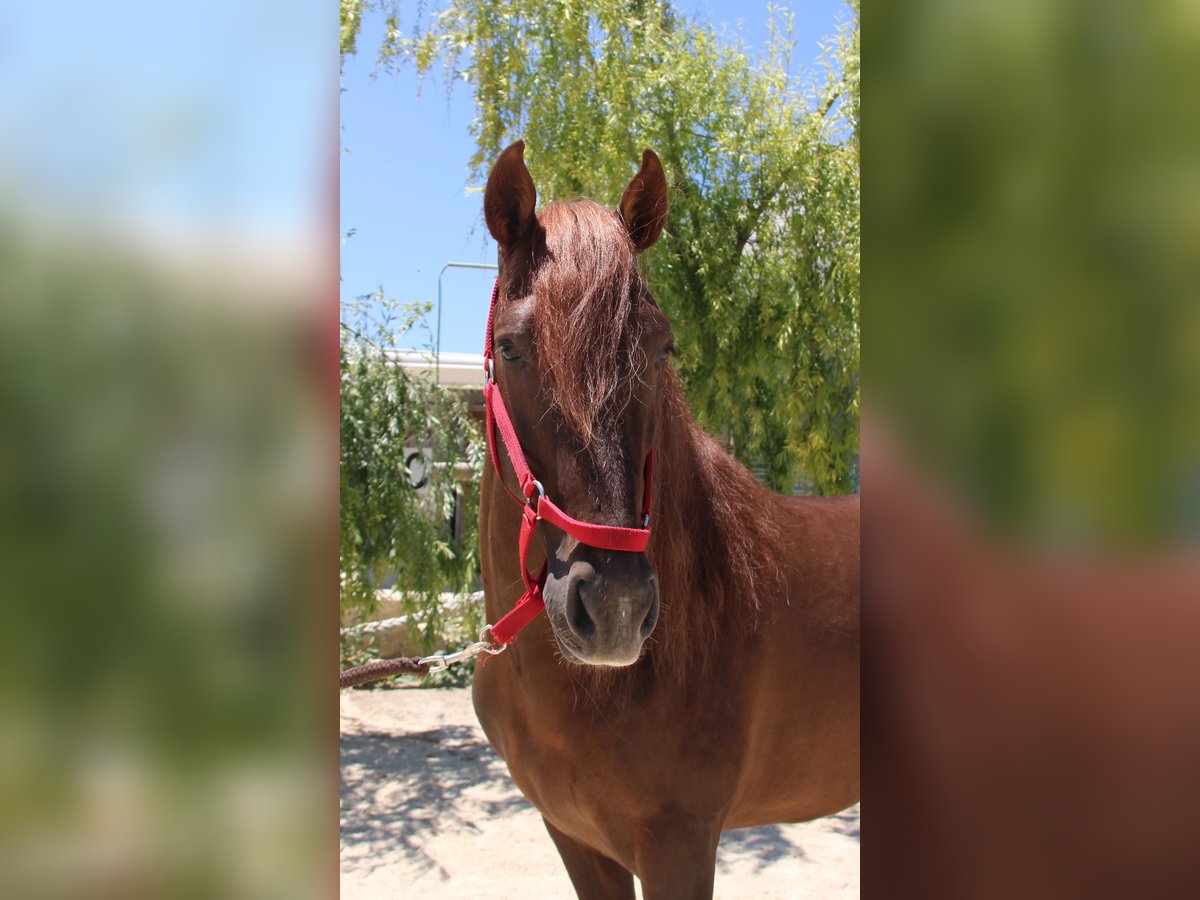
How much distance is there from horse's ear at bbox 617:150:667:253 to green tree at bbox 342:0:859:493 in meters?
2.76

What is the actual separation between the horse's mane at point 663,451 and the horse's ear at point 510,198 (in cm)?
6

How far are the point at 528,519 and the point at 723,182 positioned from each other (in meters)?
3.94

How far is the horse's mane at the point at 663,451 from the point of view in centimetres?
158

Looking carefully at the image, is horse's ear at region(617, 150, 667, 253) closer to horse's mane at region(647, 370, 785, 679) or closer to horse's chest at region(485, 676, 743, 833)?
horse's mane at region(647, 370, 785, 679)

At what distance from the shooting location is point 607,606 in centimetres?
149

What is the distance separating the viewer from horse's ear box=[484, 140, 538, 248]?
1.81 meters

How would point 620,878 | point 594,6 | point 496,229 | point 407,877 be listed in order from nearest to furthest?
point 496,229, point 620,878, point 407,877, point 594,6
